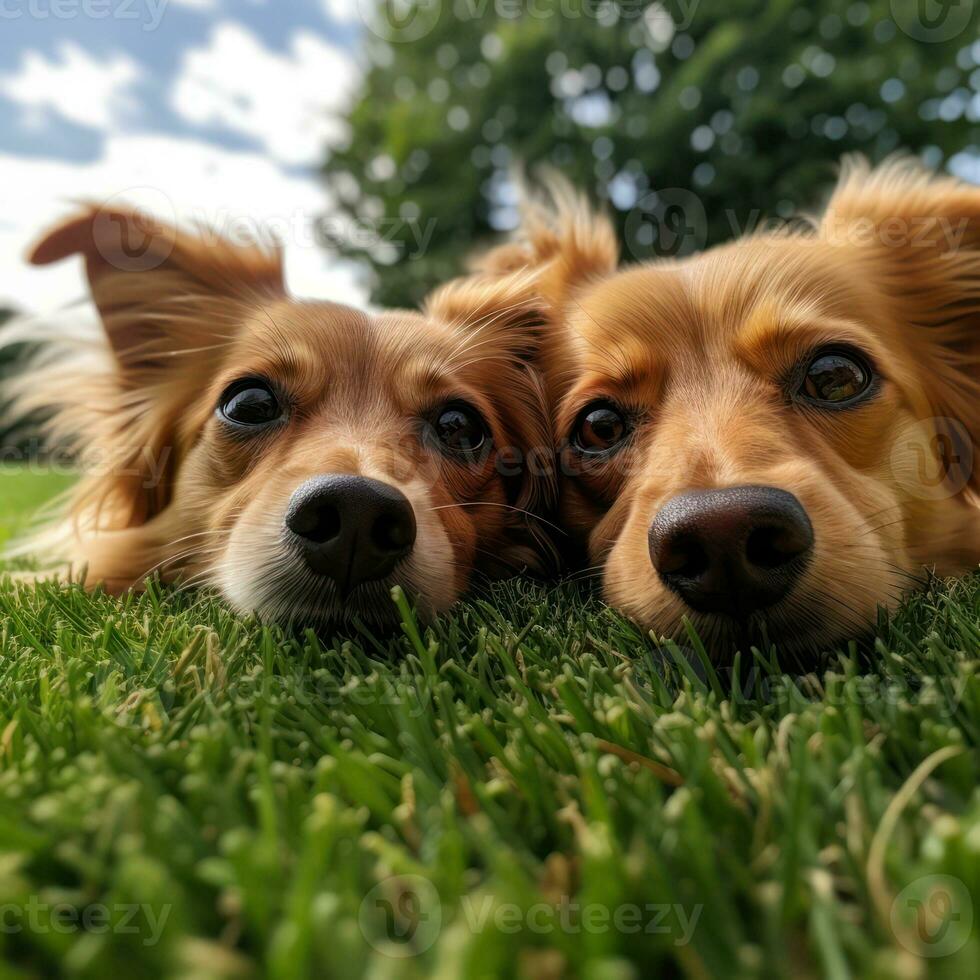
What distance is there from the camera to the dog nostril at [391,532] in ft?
6.18

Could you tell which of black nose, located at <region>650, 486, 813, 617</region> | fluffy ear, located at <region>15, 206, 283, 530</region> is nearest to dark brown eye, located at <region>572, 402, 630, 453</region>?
black nose, located at <region>650, 486, 813, 617</region>

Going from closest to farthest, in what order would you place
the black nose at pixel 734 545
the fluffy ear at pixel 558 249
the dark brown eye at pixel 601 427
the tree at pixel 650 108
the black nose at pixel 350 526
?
the black nose at pixel 734 545 → the black nose at pixel 350 526 → the dark brown eye at pixel 601 427 → the fluffy ear at pixel 558 249 → the tree at pixel 650 108

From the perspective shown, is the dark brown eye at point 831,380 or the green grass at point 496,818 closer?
the green grass at point 496,818

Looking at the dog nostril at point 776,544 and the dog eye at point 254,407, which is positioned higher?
the dog nostril at point 776,544

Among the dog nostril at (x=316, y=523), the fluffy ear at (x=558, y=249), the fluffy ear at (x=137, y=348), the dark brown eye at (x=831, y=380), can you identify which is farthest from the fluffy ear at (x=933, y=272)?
the fluffy ear at (x=137, y=348)

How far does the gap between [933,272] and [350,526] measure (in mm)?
2220

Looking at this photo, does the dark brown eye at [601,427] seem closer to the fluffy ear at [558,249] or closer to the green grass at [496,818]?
the fluffy ear at [558,249]

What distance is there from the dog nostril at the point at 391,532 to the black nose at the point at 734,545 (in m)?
0.61

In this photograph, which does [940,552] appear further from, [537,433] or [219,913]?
[219,913]

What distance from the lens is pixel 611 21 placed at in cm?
1499

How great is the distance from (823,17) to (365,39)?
9934 mm

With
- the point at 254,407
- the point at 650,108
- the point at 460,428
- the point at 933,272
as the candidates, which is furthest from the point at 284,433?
the point at 650,108

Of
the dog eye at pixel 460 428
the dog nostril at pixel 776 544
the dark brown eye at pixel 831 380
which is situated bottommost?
the dog eye at pixel 460 428

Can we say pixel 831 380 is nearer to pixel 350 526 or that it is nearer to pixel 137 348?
pixel 350 526
